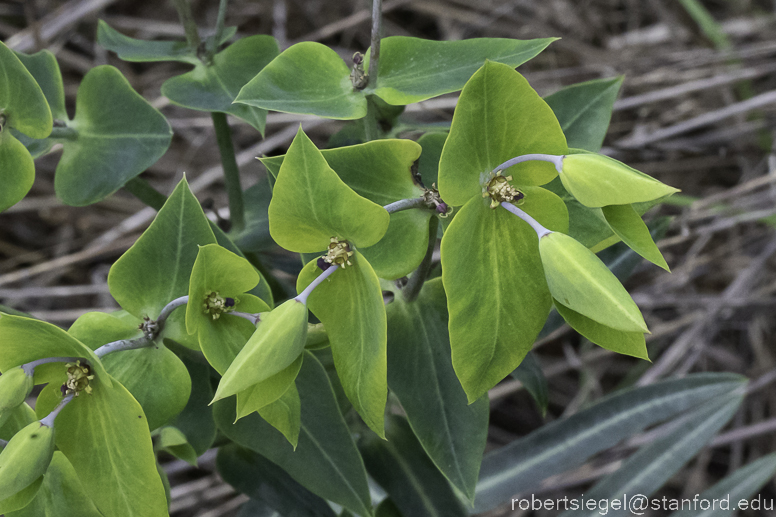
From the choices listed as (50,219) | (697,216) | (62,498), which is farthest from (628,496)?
(50,219)

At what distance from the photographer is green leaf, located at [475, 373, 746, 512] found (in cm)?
107

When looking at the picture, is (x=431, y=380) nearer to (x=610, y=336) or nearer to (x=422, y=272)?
(x=422, y=272)

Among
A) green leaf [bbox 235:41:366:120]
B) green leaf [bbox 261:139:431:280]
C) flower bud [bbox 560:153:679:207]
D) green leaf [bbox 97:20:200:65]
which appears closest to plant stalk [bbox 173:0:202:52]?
green leaf [bbox 97:20:200:65]

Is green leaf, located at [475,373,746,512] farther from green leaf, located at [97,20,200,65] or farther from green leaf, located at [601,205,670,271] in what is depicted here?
green leaf, located at [97,20,200,65]

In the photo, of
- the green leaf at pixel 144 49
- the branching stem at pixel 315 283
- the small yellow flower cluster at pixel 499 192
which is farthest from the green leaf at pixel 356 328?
the green leaf at pixel 144 49

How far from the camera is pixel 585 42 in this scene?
74.5 inches

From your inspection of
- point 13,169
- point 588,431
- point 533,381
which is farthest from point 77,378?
point 588,431

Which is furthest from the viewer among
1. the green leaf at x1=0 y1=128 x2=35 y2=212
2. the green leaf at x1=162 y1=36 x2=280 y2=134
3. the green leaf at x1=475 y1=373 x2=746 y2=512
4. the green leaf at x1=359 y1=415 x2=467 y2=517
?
the green leaf at x1=475 y1=373 x2=746 y2=512

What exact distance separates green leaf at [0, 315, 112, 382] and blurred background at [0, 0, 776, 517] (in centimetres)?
92

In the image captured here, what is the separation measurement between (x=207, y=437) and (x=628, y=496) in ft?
2.76

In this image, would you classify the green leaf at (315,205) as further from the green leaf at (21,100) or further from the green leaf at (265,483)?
the green leaf at (265,483)

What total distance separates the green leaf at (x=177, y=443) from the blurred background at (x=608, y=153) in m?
0.72

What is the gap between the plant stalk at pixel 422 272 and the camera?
56 cm

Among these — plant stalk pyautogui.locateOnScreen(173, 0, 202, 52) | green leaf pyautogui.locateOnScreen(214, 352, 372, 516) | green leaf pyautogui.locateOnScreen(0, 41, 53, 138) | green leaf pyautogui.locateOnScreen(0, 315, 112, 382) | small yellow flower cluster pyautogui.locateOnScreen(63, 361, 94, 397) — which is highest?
plant stalk pyautogui.locateOnScreen(173, 0, 202, 52)
